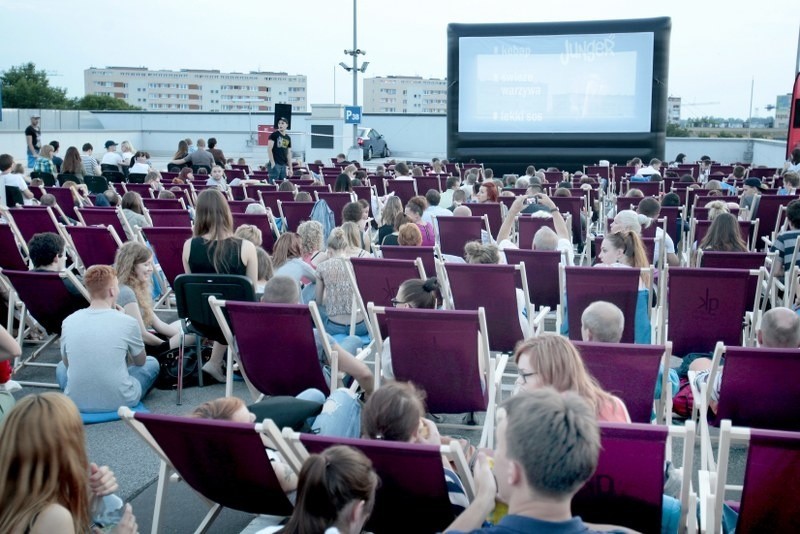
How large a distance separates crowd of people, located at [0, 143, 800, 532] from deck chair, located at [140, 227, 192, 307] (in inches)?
28.0

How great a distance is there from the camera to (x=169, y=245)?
6.66 meters

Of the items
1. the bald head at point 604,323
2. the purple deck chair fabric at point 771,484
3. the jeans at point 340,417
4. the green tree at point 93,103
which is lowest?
the jeans at point 340,417

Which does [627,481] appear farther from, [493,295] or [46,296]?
[46,296]

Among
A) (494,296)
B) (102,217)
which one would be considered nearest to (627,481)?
(494,296)

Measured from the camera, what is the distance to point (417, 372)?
4.20 meters

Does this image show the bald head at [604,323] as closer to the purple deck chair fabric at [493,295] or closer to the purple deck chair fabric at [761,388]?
the purple deck chair fabric at [761,388]

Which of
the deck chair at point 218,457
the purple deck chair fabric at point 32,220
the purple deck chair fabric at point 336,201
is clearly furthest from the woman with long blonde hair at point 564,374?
the purple deck chair fabric at point 336,201

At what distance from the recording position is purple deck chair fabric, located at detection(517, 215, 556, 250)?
7840 mm

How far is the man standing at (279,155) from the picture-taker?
51.8 feet

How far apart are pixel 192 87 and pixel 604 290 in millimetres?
125267

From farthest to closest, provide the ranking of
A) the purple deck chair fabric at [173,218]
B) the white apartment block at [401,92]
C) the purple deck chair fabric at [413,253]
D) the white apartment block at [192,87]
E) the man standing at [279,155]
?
1. the white apartment block at [401,92]
2. the white apartment block at [192,87]
3. the man standing at [279,155]
4. the purple deck chair fabric at [173,218]
5. the purple deck chair fabric at [413,253]

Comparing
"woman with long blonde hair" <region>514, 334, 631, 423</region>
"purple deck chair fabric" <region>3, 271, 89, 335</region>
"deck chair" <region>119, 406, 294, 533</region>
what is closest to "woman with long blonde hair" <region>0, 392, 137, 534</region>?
"deck chair" <region>119, 406, 294, 533</region>

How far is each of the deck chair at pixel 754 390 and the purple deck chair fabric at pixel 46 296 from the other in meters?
3.72

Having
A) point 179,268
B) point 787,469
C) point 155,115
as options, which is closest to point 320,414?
point 787,469
